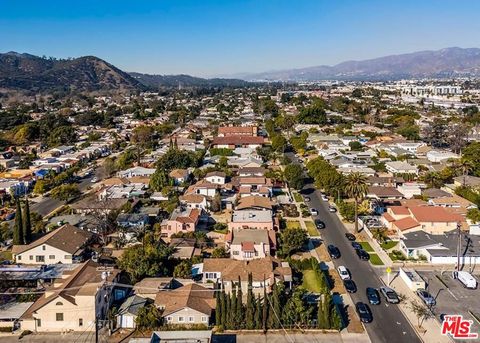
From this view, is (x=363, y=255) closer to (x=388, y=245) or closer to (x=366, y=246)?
(x=366, y=246)

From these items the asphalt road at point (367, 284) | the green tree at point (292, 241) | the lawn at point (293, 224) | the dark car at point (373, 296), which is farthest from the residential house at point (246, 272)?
the lawn at point (293, 224)

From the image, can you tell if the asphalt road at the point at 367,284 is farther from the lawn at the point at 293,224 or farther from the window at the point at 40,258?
the window at the point at 40,258

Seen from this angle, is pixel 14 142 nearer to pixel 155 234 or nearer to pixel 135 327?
pixel 155 234

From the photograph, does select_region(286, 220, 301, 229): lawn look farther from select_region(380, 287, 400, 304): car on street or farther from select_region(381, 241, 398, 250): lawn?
select_region(380, 287, 400, 304): car on street

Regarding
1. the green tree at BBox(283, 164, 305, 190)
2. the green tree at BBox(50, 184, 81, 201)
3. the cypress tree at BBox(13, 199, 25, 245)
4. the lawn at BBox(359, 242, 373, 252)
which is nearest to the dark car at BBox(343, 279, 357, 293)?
the lawn at BBox(359, 242, 373, 252)

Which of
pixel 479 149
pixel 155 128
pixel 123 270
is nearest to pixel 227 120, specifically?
→ pixel 155 128

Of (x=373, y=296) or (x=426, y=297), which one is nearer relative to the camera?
(x=426, y=297)

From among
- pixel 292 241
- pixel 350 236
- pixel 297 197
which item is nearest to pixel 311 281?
pixel 292 241
